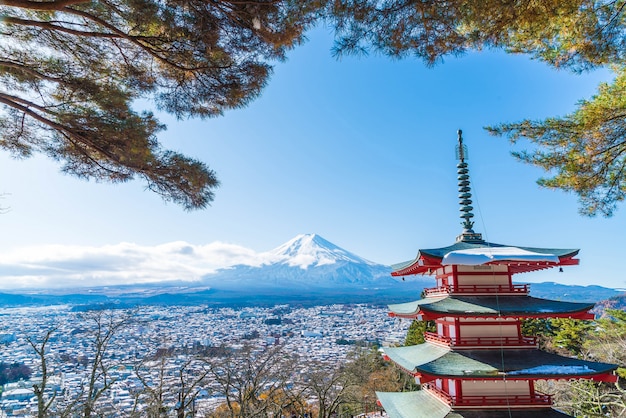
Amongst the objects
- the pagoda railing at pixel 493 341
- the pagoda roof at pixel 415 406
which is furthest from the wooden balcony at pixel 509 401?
the pagoda railing at pixel 493 341

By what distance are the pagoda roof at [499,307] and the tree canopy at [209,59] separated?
1.66 m

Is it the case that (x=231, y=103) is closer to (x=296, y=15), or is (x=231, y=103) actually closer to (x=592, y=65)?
(x=296, y=15)

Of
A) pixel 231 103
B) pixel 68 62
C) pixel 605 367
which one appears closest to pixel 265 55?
pixel 231 103

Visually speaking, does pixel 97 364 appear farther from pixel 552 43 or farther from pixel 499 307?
pixel 552 43

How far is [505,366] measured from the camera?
17.0 ft

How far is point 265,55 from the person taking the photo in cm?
442

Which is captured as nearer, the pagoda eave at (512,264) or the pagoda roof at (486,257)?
the pagoda roof at (486,257)

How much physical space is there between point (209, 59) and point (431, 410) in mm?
6035

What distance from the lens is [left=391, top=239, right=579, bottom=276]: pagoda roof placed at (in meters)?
4.41

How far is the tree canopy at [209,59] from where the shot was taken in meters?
3.39

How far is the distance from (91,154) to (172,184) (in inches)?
46.6

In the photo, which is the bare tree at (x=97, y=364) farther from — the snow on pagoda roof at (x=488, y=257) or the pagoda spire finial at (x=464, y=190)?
the pagoda spire finial at (x=464, y=190)

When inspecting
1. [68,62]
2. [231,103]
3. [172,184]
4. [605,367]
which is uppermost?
[68,62]

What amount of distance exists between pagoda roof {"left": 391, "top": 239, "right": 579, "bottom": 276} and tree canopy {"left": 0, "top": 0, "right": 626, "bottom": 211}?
989 millimetres
